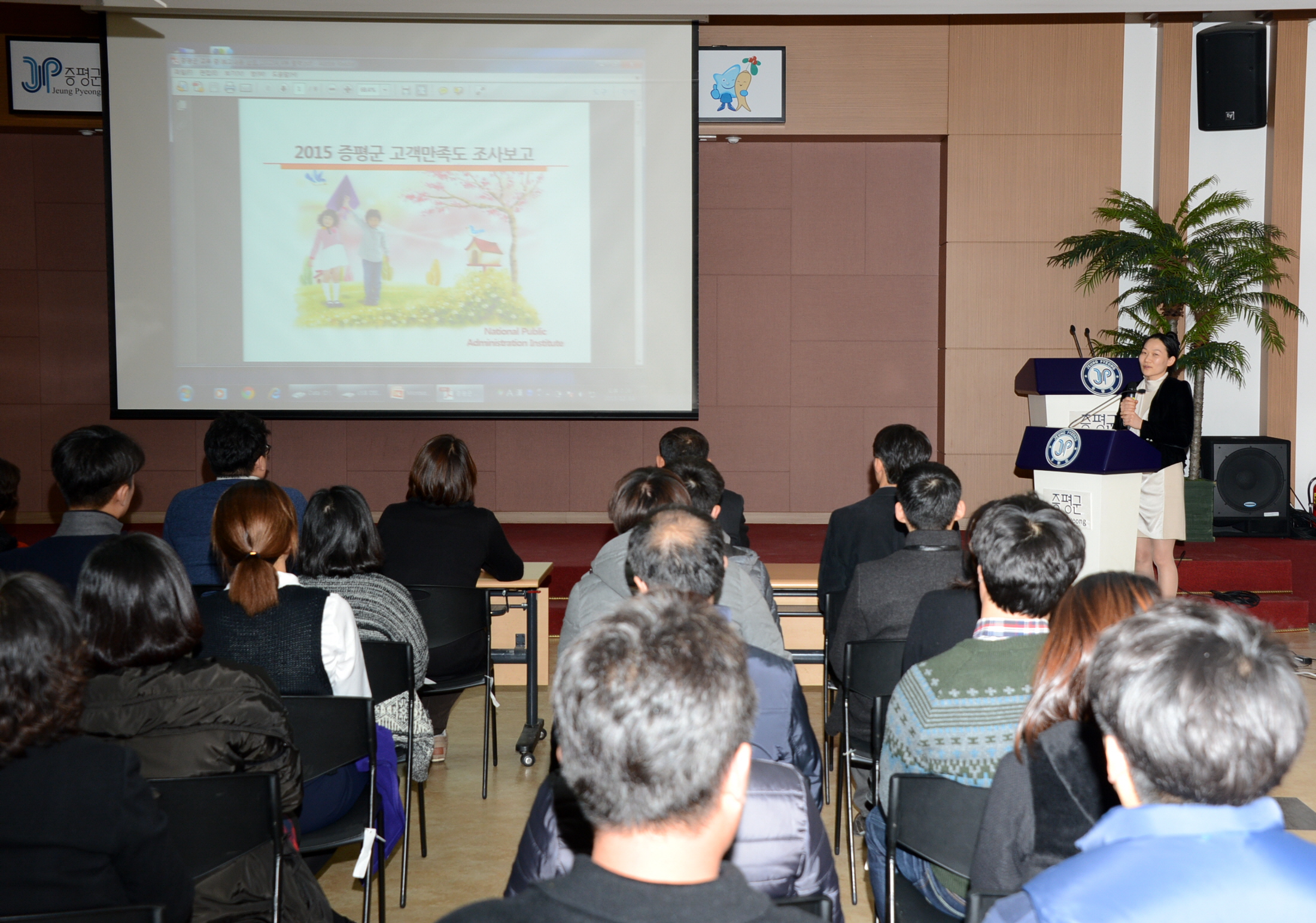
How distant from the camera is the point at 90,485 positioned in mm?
3025

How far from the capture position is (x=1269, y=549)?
5.97m

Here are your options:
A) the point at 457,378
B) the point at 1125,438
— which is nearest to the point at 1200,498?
the point at 1125,438

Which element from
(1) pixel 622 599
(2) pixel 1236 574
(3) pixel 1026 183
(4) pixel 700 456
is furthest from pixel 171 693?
(3) pixel 1026 183

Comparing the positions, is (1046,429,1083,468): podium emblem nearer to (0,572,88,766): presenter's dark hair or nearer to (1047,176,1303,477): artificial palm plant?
(1047,176,1303,477): artificial palm plant

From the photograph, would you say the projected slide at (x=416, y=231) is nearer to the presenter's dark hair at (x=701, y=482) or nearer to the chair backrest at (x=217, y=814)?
the presenter's dark hair at (x=701, y=482)

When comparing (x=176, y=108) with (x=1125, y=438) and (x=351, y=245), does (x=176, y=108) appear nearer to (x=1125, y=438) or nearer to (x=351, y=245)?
(x=351, y=245)

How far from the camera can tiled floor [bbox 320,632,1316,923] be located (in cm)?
279

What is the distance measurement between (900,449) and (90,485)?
2696 mm

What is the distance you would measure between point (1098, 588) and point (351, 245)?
601 cm

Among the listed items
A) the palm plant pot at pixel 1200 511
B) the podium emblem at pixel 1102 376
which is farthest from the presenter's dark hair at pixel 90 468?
the palm plant pot at pixel 1200 511

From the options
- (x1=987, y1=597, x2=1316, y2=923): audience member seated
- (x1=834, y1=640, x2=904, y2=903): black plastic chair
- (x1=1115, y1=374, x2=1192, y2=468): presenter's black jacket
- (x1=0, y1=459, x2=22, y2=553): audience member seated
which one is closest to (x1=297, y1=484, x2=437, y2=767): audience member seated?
(x1=834, y1=640, x2=904, y2=903): black plastic chair

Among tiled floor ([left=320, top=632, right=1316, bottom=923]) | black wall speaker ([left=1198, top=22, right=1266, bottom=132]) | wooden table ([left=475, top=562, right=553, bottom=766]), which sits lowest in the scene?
tiled floor ([left=320, top=632, right=1316, bottom=923])

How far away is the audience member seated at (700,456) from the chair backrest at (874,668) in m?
1.24

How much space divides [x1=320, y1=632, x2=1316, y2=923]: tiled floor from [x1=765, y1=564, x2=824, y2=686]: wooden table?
0.34m
